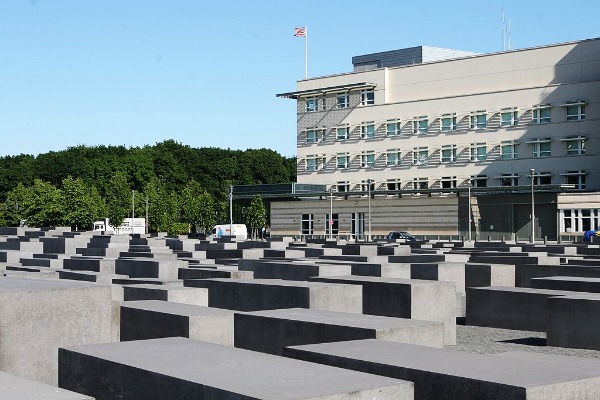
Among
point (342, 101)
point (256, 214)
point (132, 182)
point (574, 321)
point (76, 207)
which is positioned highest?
point (342, 101)

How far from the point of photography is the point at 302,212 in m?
97.7

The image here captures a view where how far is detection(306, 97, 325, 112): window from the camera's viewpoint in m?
97.8

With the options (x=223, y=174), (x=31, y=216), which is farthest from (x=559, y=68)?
(x=223, y=174)

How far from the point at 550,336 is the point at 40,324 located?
9.04m

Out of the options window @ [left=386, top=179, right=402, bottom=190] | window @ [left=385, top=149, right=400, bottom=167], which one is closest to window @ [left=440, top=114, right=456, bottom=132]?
window @ [left=385, top=149, right=400, bottom=167]

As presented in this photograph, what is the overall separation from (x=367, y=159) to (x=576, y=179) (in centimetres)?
2232

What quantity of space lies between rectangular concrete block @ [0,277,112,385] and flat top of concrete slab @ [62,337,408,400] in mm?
1402

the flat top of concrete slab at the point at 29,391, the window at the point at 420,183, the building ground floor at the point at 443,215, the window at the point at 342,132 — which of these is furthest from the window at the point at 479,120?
the flat top of concrete slab at the point at 29,391

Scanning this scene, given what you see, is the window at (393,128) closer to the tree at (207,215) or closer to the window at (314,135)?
the window at (314,135)

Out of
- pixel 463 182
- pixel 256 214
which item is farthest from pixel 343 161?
pixel 463 182

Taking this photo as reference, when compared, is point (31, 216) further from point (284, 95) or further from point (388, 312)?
point (388, 312)

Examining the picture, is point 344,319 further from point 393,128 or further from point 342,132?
point 342,132

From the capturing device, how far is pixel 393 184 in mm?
92438

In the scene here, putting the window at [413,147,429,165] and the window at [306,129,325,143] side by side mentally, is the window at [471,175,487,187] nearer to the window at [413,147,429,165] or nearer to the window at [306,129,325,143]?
the window at [413,147,429,165]
